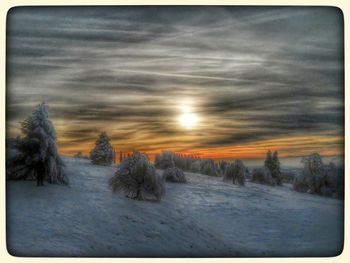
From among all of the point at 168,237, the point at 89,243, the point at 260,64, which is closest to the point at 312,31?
the point at 260,64

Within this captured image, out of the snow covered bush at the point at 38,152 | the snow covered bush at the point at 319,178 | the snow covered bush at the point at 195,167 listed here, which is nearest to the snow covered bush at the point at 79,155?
the snow covered bush at the point at 38,152

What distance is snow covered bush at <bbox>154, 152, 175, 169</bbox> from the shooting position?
5.15 m

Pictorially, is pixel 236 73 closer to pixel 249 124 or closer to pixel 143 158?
pixel 249 124

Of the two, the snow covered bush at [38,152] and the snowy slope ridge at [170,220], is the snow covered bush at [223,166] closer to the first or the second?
the snowy slope ridge at [170,220]

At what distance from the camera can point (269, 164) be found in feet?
17.3

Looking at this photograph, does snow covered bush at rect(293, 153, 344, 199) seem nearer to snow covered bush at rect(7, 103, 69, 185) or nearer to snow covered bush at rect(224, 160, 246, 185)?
snow covered bush at rect(224, 160, 246, 185)

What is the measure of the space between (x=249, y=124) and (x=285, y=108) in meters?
0.34

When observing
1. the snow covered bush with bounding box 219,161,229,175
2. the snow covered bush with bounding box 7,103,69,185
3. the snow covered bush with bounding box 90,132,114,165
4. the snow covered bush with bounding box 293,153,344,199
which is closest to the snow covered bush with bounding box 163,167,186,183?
the snow covered bush with bounding box 219,161,229,175

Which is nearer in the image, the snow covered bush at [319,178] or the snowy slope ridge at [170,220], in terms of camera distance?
the snowy slope ridge at [170,220]

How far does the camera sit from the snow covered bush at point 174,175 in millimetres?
5152

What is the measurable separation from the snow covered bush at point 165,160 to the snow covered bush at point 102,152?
0.40 meters

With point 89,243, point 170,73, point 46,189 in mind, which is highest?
point 170,73

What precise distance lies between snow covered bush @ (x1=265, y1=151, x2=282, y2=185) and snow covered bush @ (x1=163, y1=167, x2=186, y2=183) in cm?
75

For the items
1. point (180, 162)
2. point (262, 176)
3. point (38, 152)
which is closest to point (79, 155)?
point (38, 152)
